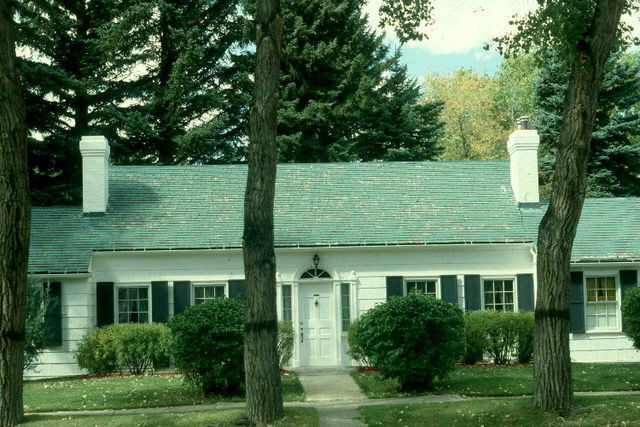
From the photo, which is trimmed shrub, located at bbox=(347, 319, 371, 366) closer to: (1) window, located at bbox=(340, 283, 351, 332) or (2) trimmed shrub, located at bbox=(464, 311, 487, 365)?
(1) window, located at bbox=(340, 283, 351, 332)

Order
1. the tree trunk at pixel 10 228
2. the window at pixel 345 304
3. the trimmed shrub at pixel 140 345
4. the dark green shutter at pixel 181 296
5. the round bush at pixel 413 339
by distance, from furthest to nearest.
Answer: the window at pixel 345 304
the dark green shutter at pixel 181 296
the trimmed shrub at pixel 140 345
the round bush at pixel 413 339
the tree trunk at pixel 10 228

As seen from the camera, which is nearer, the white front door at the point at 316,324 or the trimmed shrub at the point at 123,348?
the trimmed shrub at the point at 123,348

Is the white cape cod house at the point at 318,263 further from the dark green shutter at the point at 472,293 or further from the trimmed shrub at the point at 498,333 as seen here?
the trimmed shrub at the point at 498,333

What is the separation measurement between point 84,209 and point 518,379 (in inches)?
462

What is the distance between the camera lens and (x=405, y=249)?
65.4 feet

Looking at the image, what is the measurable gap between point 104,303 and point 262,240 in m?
9.36

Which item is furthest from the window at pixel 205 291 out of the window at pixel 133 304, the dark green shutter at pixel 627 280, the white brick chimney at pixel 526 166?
the dark green shutter at pixel 627 280

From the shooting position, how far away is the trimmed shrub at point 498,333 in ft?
61.7

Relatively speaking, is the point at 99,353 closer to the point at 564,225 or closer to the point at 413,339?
the point at 413,339

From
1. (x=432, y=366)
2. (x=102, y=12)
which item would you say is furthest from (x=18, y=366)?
(x=102, y=12)

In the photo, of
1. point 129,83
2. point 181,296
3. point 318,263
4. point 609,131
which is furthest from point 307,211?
point 609,131

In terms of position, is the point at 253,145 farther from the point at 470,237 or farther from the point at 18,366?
the point at 470,237

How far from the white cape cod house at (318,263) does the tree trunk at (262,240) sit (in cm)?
827

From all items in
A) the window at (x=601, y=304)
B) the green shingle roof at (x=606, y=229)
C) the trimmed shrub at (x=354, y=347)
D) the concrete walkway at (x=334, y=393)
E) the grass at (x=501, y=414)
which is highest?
the green shingle roof at (x=606, y=229)
